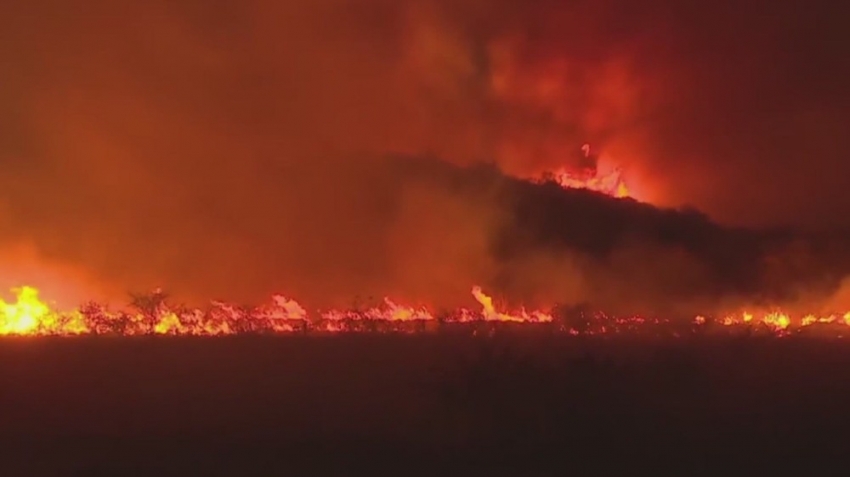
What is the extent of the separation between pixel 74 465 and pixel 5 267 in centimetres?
2624

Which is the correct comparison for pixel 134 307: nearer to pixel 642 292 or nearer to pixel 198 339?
pixel 198 339

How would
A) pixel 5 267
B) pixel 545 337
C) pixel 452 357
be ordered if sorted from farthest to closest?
pixel 5 267
pixel 545 337
pixel 452 357

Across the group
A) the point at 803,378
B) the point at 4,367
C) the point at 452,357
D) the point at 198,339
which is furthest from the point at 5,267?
the point at 803,378

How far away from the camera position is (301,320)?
4084cm

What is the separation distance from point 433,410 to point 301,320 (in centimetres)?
2162

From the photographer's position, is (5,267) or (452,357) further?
(5,267)

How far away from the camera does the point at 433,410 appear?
2009 centimetres

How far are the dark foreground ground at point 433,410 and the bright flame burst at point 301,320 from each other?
23.1 feet

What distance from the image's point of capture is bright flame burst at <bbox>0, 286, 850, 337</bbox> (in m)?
35.5

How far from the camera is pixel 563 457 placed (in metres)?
16.9

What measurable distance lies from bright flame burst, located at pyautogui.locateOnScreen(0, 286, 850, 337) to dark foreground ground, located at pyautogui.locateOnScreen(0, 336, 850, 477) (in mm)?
7038

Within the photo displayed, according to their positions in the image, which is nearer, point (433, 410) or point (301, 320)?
point (433, 410)

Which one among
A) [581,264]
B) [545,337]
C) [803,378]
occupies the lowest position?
[803,378]

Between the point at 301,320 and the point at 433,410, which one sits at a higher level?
the point at 301,320
